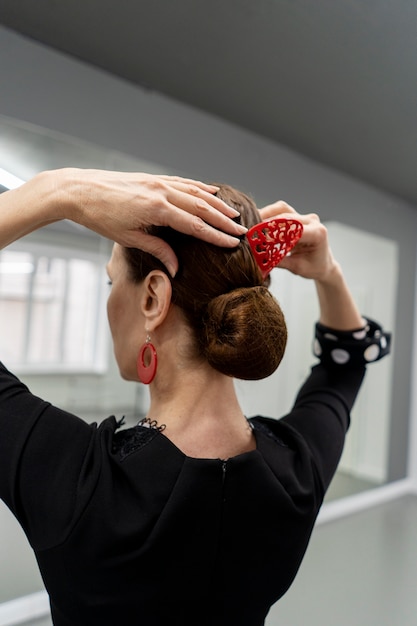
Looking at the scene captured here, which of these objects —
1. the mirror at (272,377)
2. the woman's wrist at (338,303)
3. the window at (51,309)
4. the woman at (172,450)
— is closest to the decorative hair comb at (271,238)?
the woman at (172,450)

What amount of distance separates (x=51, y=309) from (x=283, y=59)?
0.97 metres

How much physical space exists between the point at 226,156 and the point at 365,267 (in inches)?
34.9

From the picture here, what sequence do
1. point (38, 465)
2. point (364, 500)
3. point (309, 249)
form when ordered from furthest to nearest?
point (364, 500) → point (309, 249) → point (38, 465)

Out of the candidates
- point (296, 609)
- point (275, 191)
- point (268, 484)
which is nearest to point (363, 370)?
point (268, 484)

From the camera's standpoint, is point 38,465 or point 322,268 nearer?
point 38,465

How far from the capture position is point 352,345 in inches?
31.2

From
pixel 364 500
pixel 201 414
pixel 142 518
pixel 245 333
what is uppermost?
pixel 245 333

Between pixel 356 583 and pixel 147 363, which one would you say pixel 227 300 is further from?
pixel 356 583

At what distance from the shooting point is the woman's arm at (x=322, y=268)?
686 millimetres

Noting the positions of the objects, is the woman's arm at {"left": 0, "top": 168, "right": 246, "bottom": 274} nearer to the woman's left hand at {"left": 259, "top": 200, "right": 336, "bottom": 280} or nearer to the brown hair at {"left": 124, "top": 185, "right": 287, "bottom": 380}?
the brown hair at {"left": 124, "top": 185, "right": 287, "bottom": 380}

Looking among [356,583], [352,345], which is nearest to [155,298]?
[352,345]

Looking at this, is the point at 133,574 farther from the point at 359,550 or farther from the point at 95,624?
the point at 359,550

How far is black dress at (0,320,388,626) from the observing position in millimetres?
449

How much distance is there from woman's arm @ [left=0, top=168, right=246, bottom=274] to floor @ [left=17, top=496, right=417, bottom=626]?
102 centimetres
